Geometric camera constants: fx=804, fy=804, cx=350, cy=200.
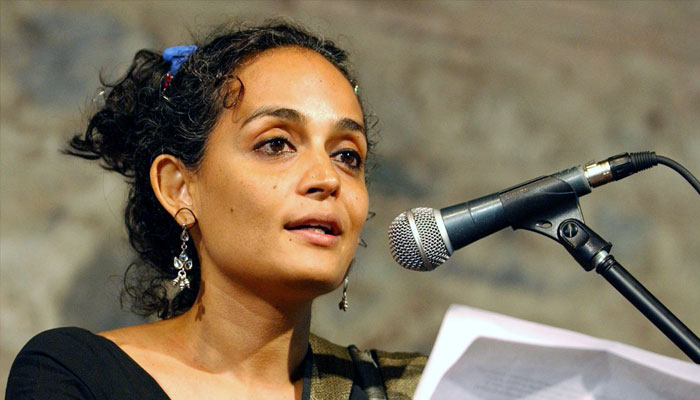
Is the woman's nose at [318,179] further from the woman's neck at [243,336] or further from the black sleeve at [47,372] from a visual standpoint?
the black sleeve at [47,372]

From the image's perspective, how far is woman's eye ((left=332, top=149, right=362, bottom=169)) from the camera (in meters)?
1.79

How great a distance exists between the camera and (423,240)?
1312mm

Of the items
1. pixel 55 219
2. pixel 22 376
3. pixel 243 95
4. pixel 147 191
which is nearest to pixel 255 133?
pixel 243 95

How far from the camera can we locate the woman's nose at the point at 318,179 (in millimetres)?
Answer: 1610

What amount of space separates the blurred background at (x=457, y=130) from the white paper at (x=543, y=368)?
148 centimetres

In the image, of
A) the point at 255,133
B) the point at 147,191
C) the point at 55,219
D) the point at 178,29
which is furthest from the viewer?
the point at 178,29

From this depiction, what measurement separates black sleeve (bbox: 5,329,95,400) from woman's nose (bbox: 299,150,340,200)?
569mm

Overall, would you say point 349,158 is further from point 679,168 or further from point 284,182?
point 679,168

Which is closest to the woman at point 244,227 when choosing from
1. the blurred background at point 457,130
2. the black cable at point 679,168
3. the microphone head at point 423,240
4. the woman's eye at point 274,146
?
the woman's eye at point 274,146

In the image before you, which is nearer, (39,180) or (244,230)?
(244,230)

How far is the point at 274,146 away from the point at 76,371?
60 cm

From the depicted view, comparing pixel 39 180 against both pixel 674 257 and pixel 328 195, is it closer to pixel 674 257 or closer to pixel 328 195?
pixel 328 195

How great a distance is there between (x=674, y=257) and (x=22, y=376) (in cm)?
206

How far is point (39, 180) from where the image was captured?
7.66ft
